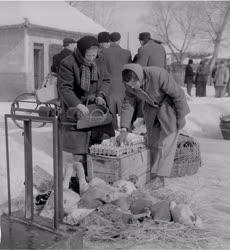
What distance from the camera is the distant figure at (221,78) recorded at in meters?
18.3

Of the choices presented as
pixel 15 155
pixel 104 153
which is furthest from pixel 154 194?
pixel 15 155

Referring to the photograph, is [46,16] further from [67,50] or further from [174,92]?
[174,92]

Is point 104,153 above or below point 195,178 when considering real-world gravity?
above

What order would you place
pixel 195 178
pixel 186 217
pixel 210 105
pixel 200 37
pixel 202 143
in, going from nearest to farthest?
pixel 186 217 → pixel 195 178 → pixel 202 143 → pixel 210 105 → pixel 200 37

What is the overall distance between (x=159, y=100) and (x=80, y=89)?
898mm

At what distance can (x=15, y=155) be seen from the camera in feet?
22.0

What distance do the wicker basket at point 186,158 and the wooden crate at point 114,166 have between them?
754 millimetres

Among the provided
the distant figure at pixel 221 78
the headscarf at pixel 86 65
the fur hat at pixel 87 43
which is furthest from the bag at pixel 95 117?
the distant figure at pixel 221 78

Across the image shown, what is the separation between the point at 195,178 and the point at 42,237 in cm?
300

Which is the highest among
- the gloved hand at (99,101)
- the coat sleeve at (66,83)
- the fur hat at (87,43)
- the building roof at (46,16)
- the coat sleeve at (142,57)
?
the building roof at (46,16)

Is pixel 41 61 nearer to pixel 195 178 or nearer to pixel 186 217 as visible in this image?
pixel 195 178

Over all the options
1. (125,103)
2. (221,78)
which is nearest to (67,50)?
(125,103)

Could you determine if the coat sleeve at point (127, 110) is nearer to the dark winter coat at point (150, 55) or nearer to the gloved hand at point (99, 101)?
the gloved hand at point (99, 101)

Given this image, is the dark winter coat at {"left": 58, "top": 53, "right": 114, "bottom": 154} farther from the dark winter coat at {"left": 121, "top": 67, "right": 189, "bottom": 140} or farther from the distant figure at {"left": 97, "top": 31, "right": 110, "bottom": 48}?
the distant figure at {"left": 97, "top": 31, "right": 110, "bottom": 48}
